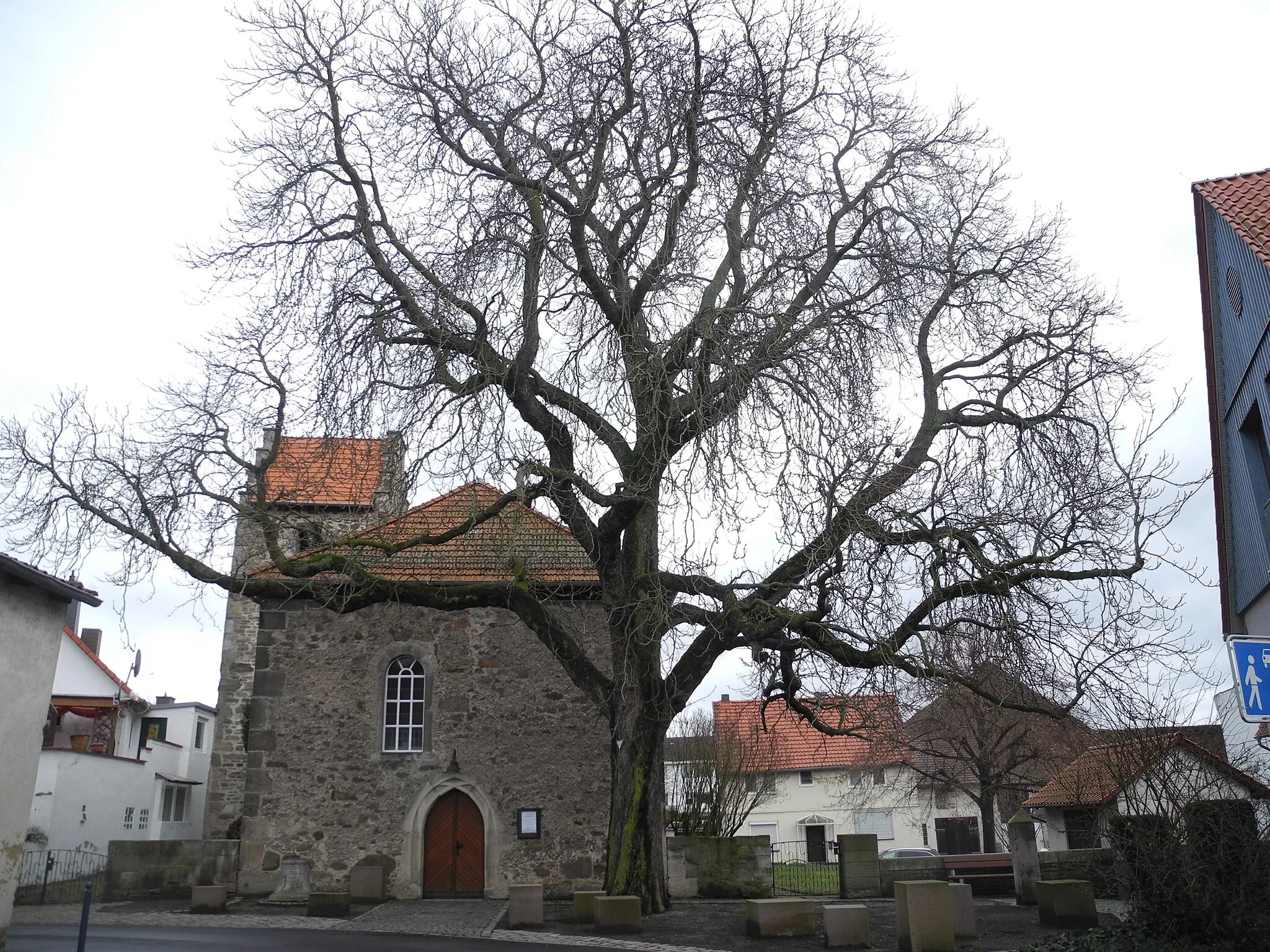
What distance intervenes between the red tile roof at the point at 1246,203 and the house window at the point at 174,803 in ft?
104

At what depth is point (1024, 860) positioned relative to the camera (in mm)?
15742

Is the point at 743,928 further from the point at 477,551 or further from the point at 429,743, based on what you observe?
the point at 477,551

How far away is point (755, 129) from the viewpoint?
12.7 meters

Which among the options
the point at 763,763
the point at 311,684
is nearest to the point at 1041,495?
the point at 311,684

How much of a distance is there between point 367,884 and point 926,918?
9183 mm

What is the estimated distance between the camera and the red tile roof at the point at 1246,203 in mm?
12250

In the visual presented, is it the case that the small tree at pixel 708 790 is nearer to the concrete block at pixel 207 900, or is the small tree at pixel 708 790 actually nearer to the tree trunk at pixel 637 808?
the tree trunk at pixel 637 808

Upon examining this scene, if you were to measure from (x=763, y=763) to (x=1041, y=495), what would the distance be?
28.4 m

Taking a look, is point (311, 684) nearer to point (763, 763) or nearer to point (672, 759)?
point (672, 759)

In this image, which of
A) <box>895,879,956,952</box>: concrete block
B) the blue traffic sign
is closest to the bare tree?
<box>895,879,956,952</box>: concrete block

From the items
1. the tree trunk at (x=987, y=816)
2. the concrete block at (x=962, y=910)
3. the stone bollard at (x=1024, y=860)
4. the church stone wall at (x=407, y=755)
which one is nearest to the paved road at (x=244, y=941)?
the church stone wall at (x=407, y=755)

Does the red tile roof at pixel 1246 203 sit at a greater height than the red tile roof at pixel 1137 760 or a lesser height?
greater

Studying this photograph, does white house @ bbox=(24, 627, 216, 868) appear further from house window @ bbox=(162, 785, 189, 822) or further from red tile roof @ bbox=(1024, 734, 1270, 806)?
red tile roof @ bbox=(1024, 734, 1270, 806)

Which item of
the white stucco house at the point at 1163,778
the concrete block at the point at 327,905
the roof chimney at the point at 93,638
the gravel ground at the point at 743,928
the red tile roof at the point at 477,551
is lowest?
the gravel ground at the point at 743,928
